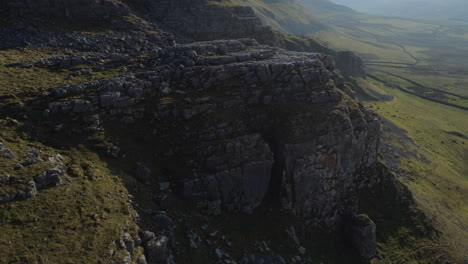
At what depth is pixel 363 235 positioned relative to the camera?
147ft

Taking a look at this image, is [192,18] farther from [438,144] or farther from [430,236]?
[438,144]

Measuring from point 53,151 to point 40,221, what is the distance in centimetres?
878

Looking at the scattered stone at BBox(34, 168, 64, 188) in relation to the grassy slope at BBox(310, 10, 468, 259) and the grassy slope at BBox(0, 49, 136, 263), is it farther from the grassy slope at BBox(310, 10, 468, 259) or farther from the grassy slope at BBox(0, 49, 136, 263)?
the grassy slope at BBox(310, 10, 468, 259)

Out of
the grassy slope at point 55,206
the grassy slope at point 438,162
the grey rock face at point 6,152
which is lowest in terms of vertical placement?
the grassy slope at point 438,162

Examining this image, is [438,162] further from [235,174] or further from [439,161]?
[235,174]

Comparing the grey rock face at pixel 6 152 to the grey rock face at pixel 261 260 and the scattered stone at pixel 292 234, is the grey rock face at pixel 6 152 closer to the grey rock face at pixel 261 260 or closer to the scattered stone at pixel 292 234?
the grey rock face at pixel 261 260

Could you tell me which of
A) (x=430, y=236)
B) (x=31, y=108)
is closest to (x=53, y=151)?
(x=31, y=108)

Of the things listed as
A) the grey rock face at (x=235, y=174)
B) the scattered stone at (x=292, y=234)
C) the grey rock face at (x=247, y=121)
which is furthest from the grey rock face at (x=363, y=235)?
the grey rock face at (x=235, y=174)

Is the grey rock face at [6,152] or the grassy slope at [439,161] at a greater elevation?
the grey rock face at [6,152]

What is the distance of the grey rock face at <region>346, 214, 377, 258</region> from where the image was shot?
147 feet

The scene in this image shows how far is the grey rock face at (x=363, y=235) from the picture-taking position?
4491cm

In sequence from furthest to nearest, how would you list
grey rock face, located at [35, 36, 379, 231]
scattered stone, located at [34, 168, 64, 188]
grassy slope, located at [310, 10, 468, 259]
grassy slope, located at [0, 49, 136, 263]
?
grassy slope, located at [310, 10, 468, 259], grey rock face, located at [35, 36, 379, 231], scattered stone, located at [34, 168, 64, 188], grassy slope, located at [0, 49, 136, 263]

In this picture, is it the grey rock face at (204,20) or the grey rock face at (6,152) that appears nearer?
the grey rock face at (6,152)

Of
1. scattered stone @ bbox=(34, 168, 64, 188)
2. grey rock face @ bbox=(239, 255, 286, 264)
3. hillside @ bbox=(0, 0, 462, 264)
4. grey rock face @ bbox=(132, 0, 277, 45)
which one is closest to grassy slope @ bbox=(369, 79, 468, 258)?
hillside @ bbox=(0, 0, 462, 264)
